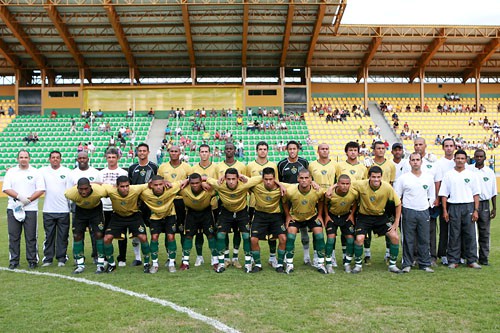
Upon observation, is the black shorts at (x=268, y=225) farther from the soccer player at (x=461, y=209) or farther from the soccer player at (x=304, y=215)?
the soccer player at (x=461, y=209)

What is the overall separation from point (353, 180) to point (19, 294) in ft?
16.8

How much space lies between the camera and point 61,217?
26.5 feet

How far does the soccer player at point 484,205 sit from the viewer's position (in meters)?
7.78

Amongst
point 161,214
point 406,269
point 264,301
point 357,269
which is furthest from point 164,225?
point 406,269

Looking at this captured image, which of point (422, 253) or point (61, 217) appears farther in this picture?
point (61, 217)

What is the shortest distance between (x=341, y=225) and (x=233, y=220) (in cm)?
173

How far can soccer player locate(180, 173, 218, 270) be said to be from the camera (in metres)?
7.58

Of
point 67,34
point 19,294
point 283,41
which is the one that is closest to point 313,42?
point 283,41

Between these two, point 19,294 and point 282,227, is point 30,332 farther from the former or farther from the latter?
point 282,227

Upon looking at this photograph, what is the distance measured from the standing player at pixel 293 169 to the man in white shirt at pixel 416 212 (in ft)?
5.19

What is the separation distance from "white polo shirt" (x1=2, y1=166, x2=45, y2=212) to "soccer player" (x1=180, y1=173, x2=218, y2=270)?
96.1 inches

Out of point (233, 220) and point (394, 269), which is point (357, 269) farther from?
point (233, 220)

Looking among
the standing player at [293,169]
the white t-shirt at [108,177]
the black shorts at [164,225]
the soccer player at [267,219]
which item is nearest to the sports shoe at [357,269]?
the standing player at [293,169]

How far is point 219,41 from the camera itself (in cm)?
3403
